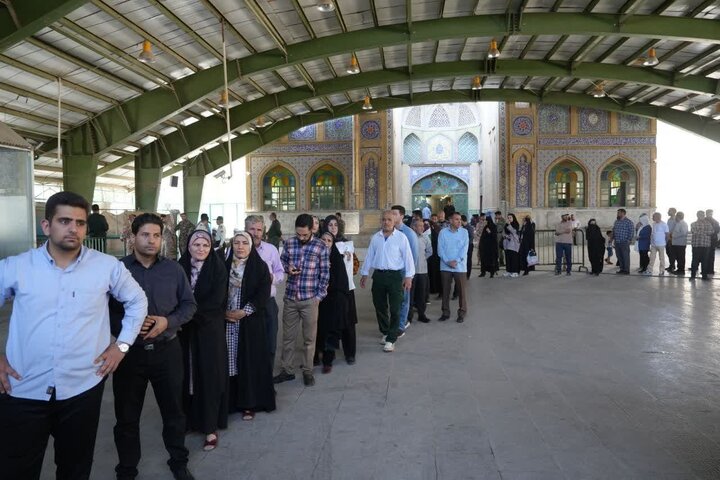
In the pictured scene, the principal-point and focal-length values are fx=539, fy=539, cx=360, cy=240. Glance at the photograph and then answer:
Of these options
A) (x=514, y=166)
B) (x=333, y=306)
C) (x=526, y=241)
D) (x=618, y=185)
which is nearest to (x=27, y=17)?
(x=333, y=306)

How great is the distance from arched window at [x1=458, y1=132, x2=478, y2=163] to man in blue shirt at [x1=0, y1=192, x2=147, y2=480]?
100 feet

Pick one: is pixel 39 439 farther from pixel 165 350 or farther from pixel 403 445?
pixel 403 445

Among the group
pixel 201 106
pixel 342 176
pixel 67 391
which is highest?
pixel 201 106

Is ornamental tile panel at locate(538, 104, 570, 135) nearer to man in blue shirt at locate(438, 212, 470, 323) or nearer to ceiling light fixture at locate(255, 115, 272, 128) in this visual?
ceiling light fixture at locate(255, 115, 272, 128)

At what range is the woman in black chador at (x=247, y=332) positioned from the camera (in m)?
3.64

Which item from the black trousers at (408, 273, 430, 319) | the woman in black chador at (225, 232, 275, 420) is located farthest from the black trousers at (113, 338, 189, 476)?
the black trousers at (408, 273, 430, 319)

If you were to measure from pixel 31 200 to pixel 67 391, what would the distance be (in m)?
6.67

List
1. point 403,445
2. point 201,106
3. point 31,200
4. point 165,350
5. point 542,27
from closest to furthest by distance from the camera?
1. point 165,350
2. point 403,445
3. point 31,200
4. point 542,27
5. point 201,106

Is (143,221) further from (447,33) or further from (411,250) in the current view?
(447,33)

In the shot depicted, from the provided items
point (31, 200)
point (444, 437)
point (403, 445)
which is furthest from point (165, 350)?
point (31, 200)

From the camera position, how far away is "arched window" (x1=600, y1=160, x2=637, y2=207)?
2244 centimetres

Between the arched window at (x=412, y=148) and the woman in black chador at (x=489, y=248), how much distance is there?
20446 millimetres

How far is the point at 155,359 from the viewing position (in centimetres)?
270

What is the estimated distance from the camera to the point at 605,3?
37.2ft
